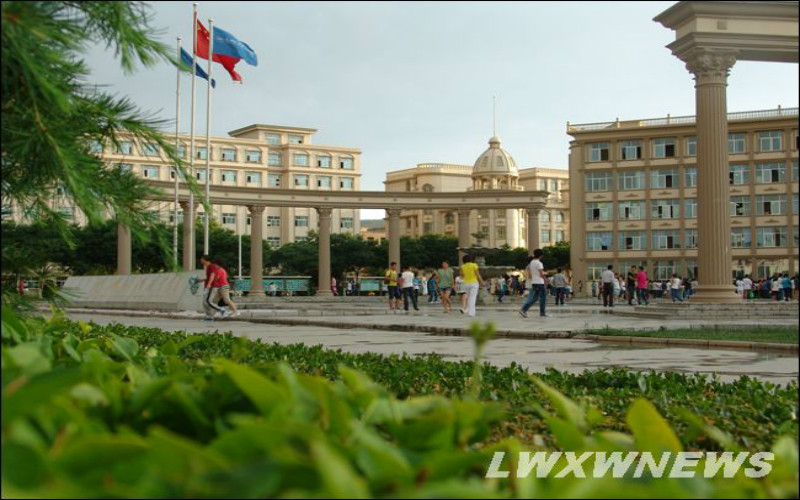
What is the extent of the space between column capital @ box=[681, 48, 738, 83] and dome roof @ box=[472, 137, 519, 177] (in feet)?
287

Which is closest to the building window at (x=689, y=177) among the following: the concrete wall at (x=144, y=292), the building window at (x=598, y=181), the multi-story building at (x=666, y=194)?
the multi-story building at (x=666, y=194)

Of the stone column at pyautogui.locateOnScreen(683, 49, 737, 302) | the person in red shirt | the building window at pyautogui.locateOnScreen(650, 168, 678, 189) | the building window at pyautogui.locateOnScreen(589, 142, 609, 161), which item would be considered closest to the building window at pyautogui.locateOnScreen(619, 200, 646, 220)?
the building window at pyautogui.locateOnScreen(650, 168, 678, 189)

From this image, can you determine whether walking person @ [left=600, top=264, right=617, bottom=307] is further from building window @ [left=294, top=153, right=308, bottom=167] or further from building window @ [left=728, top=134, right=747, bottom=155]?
building window @ [left=294, top=153, right=308, bottom=167]

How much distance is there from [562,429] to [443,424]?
1.09 ft

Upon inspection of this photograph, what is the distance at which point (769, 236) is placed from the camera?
2793 inches

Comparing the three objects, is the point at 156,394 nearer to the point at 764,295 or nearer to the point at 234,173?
the point at 764,295

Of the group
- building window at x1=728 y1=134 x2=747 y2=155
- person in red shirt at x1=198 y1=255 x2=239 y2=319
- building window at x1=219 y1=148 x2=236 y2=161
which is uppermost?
building window at x1=219 y1=148 x2=236 y2=161

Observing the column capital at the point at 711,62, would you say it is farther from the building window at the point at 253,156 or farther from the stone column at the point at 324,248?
the building window at the point at 253,156

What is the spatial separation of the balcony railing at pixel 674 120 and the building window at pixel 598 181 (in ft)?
13.8

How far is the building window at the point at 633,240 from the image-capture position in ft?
250

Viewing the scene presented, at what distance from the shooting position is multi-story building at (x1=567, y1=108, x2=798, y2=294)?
70125mm

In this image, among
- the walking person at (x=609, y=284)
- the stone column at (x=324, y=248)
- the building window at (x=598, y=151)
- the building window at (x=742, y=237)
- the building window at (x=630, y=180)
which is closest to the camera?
the walking person at (x=609, y=284)

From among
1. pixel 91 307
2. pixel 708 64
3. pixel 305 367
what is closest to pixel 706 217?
pixel 708 64

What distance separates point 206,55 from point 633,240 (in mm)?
54343
